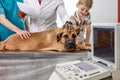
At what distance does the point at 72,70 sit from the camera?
1.31 m

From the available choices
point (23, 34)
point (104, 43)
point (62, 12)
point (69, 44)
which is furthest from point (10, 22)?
point (104, 43)

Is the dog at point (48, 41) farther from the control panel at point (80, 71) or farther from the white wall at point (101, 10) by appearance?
the control panel at point (80, 71)

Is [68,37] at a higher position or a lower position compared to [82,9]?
lower

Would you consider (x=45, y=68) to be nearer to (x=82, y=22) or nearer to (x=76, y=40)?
(x=76, y=40)

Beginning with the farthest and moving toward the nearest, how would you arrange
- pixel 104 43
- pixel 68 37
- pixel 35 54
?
pixel 68 37, pixel 35 54, pixel 104 43

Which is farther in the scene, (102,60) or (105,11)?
(105,11)

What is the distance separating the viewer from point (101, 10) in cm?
196

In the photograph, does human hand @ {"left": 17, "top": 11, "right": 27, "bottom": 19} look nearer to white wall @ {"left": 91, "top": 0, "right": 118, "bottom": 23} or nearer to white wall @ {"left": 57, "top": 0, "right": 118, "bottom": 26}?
white wall @ {"left": 57, "top": 0, "right": 118, "bottom": 26}

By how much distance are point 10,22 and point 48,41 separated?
17.0 inches

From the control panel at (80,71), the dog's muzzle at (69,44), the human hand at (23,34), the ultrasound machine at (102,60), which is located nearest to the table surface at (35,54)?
the dog's muzzle at (69,44)

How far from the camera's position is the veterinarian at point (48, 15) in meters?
2.12

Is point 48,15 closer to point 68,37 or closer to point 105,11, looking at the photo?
point 68,37

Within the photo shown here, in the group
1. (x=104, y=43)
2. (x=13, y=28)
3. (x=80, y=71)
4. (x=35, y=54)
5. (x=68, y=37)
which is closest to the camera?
(x=80, y=71)

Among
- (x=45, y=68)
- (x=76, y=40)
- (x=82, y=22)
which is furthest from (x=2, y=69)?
(x=82, y=22)
